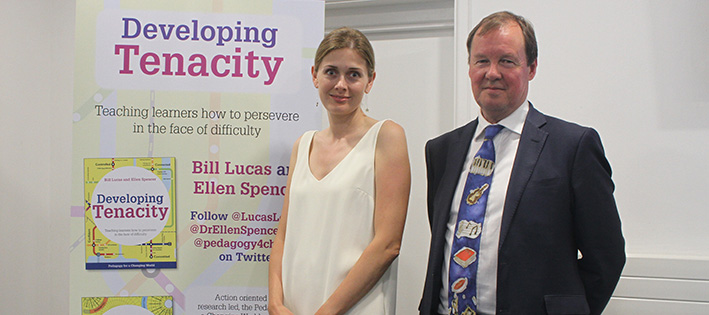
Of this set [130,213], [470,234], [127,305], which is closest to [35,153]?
[130,213]

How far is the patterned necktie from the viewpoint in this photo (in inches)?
53.1

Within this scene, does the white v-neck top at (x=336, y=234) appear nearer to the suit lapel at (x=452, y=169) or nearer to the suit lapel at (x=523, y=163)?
the suit lapel at (x=452, y=169)

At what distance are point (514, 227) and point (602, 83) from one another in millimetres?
1161

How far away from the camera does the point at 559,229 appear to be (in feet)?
4.28

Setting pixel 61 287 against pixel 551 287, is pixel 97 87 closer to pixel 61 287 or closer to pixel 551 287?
pixel 61 287

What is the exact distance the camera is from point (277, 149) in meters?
1.95

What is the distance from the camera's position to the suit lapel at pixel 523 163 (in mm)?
1306

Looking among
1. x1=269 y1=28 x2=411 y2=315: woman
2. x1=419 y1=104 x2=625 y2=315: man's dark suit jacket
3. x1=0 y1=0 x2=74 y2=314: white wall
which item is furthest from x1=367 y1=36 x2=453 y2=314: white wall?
x1=0 y1=0 x2=74 y2=314: white wall

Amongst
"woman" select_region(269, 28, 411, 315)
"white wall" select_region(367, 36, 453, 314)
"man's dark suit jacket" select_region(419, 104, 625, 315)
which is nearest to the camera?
"man's dark suit jacket" select_region(419, 104, 625, 315)

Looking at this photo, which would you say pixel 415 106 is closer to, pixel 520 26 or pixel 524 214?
pixel 520 26

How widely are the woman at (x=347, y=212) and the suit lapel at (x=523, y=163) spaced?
1.26ft

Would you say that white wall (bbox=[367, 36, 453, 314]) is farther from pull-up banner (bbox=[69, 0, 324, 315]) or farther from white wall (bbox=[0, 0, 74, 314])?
white wall (bbox=[0, 0, 74, 314])

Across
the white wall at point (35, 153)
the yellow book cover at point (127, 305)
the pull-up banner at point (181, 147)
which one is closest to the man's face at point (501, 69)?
the pull-up banner at point (181, 147)

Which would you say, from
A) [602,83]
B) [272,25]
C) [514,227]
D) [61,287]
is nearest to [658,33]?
[602,83]
